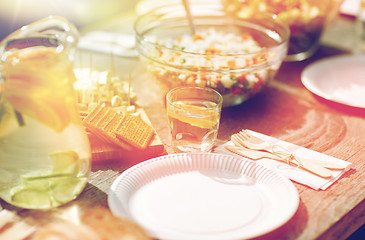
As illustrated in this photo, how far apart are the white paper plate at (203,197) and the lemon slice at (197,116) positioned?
3.0 inches

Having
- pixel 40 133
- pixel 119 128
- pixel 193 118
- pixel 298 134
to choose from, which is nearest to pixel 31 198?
pixel 40 133

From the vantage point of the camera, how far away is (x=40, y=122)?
0.60m

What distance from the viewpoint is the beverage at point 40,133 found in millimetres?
576

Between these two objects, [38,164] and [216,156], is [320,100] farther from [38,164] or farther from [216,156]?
[38,164]

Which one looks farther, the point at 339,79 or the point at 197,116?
the point at 339,79

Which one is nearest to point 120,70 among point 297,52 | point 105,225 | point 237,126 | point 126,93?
point 126,93

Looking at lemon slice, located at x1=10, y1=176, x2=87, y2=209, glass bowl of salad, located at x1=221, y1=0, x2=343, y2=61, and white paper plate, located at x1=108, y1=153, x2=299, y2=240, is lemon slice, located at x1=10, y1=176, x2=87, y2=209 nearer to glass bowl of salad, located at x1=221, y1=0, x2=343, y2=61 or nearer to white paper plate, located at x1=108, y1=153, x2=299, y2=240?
white paper plate, located at x1=108, y1=153, x2=299, y2=240

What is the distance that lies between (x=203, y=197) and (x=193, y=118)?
188mm

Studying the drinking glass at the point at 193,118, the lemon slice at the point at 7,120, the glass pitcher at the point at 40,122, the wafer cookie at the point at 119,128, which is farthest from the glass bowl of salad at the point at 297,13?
the lemon slice at the point at 7,120

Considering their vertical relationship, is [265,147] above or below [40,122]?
below

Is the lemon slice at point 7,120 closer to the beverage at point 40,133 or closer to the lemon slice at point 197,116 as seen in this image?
the beverage at point 40,133

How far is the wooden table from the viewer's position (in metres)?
0.66

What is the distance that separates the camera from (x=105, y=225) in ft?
2.06

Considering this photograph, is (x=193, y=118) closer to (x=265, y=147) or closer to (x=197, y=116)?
(x=197, y=116)
